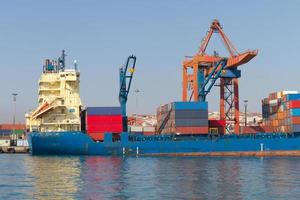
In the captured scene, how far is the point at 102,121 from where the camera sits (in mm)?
68500

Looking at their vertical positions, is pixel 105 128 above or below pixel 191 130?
above

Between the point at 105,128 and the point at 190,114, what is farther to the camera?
the point at 190,114

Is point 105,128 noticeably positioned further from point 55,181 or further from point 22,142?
point 22,142

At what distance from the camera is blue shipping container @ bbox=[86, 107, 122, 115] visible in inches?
2697

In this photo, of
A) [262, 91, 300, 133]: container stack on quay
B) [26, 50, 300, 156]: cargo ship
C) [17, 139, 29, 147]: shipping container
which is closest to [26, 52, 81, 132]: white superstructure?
[26, 50, 300, 156]: cargo ship

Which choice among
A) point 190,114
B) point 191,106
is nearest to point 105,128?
point 190,114

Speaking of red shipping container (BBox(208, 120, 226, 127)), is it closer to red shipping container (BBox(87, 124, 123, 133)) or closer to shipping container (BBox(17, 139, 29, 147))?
red shipping container (BBox(87, 124, 123, 133))

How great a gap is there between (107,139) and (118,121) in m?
2.91

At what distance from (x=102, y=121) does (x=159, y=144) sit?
8.41 meters

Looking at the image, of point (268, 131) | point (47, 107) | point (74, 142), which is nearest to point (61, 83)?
point (47, 107)

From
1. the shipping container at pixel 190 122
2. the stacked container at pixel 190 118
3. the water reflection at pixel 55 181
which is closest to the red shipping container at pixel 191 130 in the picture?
the stacked container at pixel 190 118

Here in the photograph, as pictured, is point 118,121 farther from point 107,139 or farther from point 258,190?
point 258,190

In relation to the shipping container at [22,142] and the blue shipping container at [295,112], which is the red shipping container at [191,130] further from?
the shipping container at [22,142]

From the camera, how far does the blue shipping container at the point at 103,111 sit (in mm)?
68500
